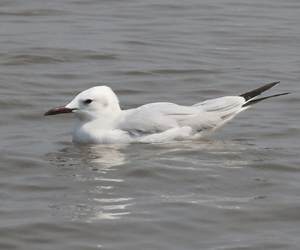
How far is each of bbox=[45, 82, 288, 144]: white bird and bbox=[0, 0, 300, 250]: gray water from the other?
4.7 inches

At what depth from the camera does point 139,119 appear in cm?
875

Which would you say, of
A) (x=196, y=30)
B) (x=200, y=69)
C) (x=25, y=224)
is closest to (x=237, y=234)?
(x=25, y=224)

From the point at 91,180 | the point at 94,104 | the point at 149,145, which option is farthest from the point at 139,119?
the point at 91,180

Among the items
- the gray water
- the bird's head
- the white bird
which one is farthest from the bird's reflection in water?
the bird's head

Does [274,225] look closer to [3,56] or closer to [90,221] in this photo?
[90,221]

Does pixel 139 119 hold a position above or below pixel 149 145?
above

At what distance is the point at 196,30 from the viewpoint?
48.8 feet

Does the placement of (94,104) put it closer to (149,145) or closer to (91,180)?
(149,145)

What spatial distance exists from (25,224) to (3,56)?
6.70 metres

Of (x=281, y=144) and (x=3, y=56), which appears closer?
(x=281, y=144)

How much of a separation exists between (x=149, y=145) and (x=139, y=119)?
28 cm

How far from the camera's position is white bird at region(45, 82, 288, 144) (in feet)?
28.8

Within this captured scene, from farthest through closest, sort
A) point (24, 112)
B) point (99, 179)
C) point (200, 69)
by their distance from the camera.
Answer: point (200, 69) → point (24, 112) → point (99, 179)

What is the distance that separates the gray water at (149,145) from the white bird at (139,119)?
12 cm
